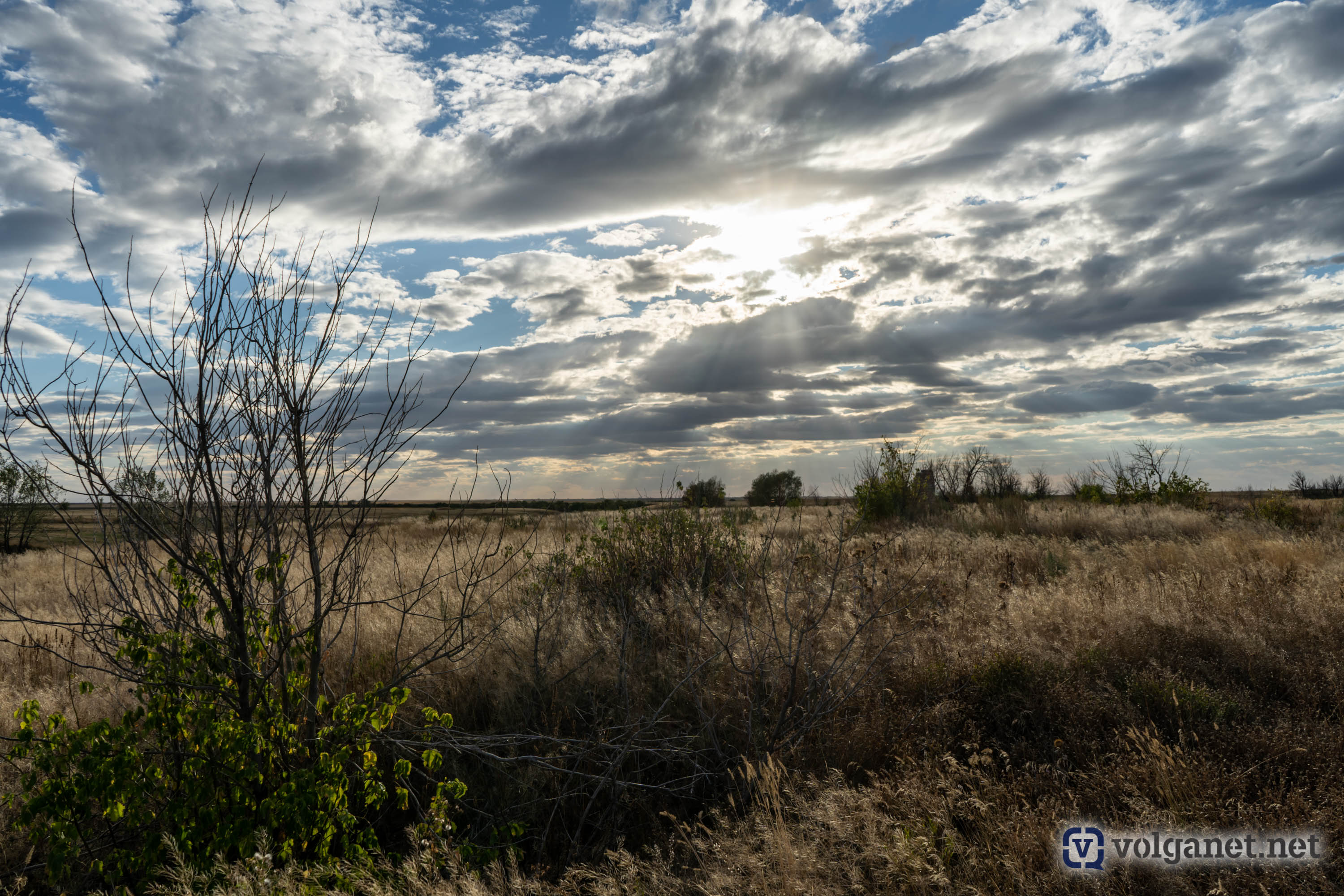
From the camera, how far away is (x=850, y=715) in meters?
5.33

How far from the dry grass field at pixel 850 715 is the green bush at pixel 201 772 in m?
0.29

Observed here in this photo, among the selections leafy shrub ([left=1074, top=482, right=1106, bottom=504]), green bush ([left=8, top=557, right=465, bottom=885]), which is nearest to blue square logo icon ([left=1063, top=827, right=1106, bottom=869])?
green bush ([left=8, top=557, right=465, bottom=885])

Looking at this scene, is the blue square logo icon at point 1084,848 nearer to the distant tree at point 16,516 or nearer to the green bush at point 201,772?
the green bush at point 201,772

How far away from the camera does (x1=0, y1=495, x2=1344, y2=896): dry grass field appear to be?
3500 millimetres

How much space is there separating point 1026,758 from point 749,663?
82.9 inches

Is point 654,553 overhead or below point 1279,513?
below

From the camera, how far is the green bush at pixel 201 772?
3.83m

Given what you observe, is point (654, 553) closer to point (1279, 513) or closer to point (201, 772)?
point (201, 772)

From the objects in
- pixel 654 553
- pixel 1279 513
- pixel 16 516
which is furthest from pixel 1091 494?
pixel 16 516

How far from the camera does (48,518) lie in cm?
2784

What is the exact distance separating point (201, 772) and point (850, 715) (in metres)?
4.49

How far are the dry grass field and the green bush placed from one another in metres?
0.29

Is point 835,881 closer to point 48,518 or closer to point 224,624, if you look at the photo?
point 224,624

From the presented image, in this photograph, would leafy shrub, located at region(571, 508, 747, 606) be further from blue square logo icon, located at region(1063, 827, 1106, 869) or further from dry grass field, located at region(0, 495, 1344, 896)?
blue square logo icon, located at region(1063, 827, 1106, 869)
